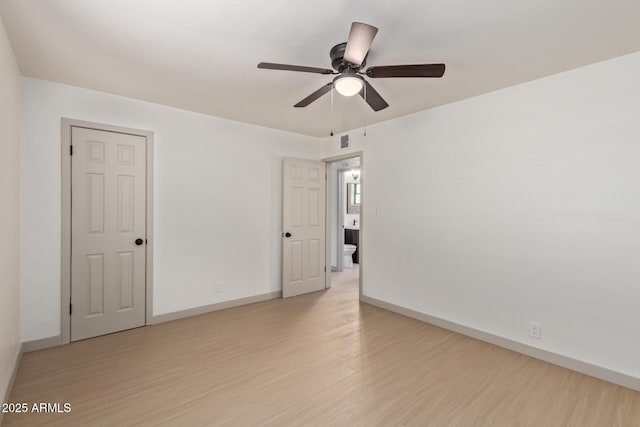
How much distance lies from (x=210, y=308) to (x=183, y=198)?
1.40m

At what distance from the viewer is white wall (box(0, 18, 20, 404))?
202 centimetres

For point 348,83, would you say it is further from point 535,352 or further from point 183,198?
point 535,352

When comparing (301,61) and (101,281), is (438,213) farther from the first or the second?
(101,281)

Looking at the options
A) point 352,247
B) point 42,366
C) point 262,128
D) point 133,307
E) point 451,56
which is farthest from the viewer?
point 352,247

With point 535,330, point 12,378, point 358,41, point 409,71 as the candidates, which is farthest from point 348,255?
point 358,41

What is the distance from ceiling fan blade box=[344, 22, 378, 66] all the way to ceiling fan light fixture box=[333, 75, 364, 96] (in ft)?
0.36

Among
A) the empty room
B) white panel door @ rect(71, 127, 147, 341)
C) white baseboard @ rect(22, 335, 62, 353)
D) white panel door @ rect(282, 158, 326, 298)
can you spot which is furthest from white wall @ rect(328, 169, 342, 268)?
white baseboard @ rect(22, 335, 62, 353)

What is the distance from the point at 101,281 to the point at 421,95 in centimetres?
377

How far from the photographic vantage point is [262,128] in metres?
4.40

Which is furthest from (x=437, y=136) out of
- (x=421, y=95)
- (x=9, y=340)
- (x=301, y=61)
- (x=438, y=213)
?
(x=9, y=340)

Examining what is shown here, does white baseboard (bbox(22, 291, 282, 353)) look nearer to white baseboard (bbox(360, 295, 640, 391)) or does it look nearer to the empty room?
the empty room

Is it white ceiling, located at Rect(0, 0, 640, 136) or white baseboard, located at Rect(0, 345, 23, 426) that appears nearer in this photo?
white ceiling, located at Rect(0, 0, 640, 136)

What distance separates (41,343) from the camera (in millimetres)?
2875

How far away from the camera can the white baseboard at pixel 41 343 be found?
280 centimetres
